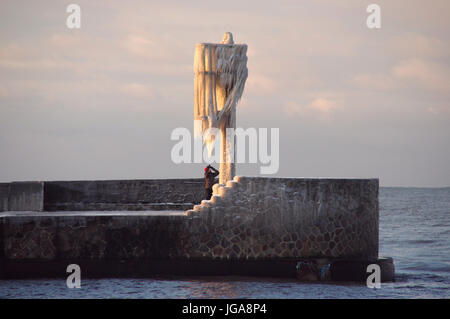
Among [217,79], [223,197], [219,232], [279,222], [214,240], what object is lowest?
[214,240]

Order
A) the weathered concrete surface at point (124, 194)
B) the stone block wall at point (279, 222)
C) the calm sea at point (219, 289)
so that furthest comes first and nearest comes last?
the weathered concrete surface at point (124, 194)
the stone block wall at point (279, 222)
the calm sea at point (219, 289)

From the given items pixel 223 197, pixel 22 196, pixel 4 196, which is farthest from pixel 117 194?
pixel 223 197

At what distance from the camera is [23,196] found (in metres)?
23.1

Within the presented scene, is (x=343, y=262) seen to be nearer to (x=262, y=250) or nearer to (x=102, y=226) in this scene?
(x=262, y=250)

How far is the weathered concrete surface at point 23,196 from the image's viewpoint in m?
22.8

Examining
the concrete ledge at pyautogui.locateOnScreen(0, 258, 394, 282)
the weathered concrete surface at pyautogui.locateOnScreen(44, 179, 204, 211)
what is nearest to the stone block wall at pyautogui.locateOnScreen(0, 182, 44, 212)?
the weathered concrete surface at pyautogui.locateOnScreen(44, 179, 204, 211)

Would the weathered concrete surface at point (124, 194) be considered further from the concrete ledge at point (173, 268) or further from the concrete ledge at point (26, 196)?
the concrete ledge at point (173, 268)

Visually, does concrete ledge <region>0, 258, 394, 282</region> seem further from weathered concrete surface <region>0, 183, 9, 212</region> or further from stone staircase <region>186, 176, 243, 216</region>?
weathered concrete surface <region>0, 183, 9, 212</region>

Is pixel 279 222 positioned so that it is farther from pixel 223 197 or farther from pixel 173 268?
pixel 173 268

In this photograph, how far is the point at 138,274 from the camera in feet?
64.0

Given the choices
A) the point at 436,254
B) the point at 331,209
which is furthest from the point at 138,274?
the point at 436,254

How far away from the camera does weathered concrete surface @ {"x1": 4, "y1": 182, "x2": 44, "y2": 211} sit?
22828 millimetres

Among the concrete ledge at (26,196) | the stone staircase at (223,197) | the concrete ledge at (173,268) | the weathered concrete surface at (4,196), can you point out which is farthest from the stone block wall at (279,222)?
the weathered concrete surface at (4,196)
